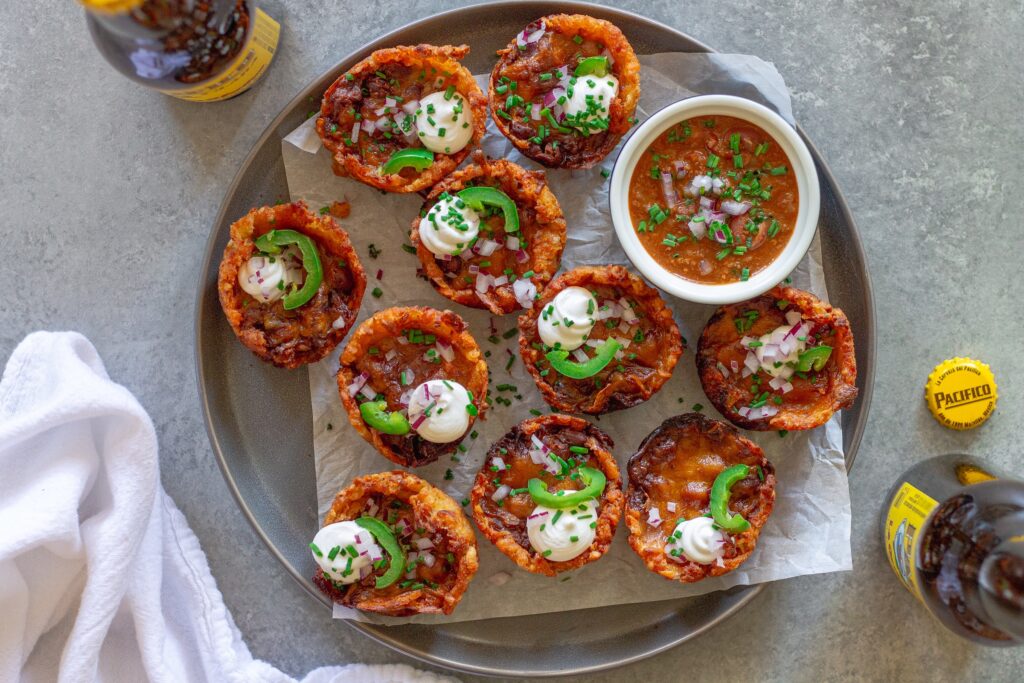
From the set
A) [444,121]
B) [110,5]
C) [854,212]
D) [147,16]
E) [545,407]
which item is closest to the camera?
[110,5]

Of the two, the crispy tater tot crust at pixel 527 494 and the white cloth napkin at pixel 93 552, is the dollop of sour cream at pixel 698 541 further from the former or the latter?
the white cloth napkin at pixel 93 552

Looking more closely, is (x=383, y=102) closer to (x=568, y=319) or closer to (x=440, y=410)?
(x=568, y=319)

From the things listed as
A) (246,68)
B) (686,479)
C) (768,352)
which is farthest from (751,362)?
(246,68)

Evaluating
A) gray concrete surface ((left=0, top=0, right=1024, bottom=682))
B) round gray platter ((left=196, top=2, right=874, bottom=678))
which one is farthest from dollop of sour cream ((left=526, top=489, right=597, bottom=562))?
gray concrete surface ((left=0, top=0, right=1024, bottom=682))

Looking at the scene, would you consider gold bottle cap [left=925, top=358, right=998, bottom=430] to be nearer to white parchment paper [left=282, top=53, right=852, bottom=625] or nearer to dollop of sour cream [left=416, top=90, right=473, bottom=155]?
white parchment paper [left=282, top=53, right=852, bottom=625]

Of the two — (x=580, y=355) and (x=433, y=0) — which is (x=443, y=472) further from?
(x=433, y=0)

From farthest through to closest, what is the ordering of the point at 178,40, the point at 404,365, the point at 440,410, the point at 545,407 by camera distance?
1. the point at 545,407
2. the point at 404,365
3. the point at 440,410
4. the point at 178,40
